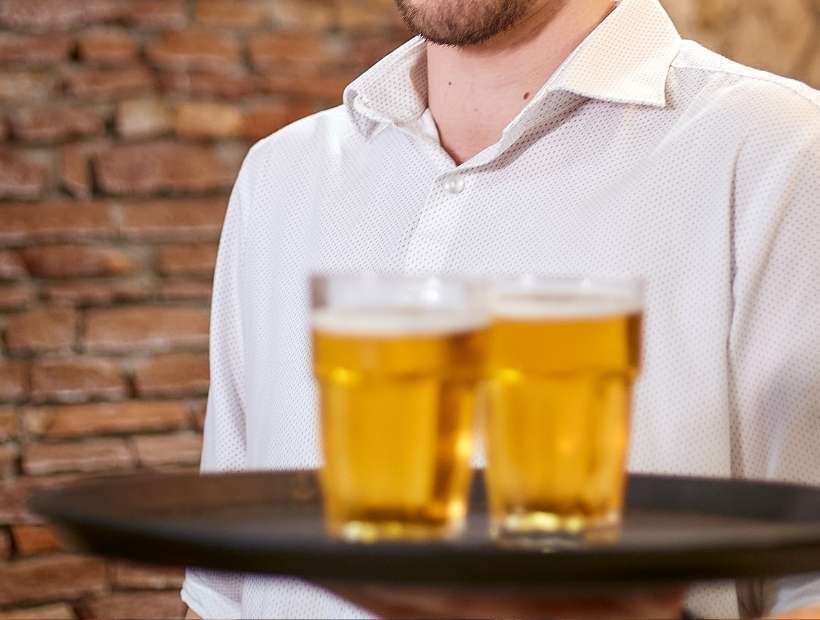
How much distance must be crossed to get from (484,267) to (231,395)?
0.35 m

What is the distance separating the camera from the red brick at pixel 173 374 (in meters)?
1.92

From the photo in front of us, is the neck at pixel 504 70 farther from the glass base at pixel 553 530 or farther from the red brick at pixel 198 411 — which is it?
the red brick at pixel 198 411

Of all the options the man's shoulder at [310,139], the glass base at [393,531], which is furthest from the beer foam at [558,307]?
the man's shoulder at [310,139]

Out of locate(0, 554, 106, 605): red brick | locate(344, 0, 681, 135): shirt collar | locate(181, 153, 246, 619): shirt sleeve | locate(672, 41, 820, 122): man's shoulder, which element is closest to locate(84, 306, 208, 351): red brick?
locate(0, 554, 106, 605): red brick

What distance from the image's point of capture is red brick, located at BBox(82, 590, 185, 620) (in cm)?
190

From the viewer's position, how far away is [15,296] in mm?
1873

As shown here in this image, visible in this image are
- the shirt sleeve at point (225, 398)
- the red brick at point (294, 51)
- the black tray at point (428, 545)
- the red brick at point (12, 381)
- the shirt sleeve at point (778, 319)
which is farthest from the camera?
the red brick at point (294, 51)

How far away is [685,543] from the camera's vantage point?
0.57 m

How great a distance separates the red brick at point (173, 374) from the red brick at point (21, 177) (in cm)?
31

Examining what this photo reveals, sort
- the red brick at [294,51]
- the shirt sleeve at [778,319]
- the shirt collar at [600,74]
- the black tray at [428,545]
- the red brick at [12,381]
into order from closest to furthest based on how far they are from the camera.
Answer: the black tray at [428,545] → the shirt sleeve at [778,319] → the shirt collar at [600,74] → the red brick at [12,381] → the red brick at [294,51]

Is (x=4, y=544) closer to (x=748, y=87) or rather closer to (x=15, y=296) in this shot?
(x=15, y=296)

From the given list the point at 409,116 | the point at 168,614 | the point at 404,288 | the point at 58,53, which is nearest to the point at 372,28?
the point at 58,53

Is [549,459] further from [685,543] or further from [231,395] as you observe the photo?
[231,395]

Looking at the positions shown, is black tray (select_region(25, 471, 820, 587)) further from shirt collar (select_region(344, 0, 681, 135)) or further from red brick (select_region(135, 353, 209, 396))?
red brick (select_region(135, 353, 209, 396))
